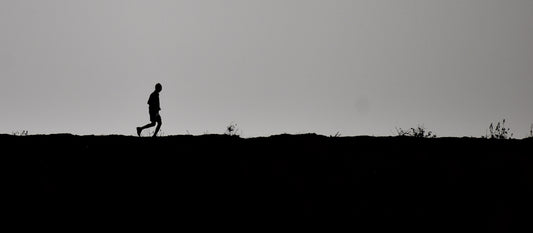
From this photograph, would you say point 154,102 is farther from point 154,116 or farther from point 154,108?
point 154,116

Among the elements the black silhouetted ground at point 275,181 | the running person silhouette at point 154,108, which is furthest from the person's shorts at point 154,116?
the black silhouetted ground at point 275,181

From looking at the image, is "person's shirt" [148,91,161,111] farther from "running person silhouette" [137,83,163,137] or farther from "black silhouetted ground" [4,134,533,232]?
"black silhouetted ground" [4,134,533,232]

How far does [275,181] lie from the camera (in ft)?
43.1

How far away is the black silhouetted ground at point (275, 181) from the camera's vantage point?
40.8 feet

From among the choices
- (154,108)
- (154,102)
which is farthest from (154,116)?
(154,102)

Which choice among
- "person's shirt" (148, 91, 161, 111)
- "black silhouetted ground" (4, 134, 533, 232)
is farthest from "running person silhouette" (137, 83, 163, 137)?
"black silhouetted ground" (4, 134, 533, 232)

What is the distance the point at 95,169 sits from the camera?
13.3 m

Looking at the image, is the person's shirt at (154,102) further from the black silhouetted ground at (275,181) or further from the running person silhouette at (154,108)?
the black silhouetted ground at (275,181)

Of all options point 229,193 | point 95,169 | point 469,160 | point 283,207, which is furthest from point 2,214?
point 469,160

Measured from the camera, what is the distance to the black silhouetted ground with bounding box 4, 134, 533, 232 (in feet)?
40.8

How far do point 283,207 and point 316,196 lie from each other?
67cm

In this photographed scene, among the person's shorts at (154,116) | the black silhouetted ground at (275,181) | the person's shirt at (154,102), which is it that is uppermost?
the person's shirt at (154,102)

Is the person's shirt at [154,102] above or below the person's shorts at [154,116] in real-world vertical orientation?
above

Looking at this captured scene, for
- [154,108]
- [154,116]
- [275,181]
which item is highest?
[154,108]
